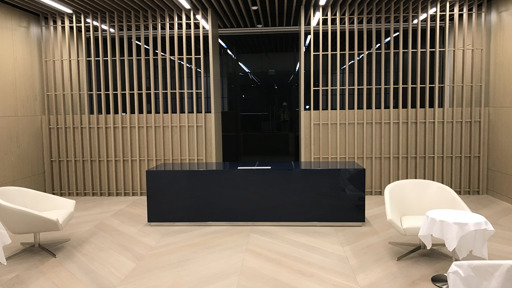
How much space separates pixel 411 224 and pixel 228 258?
85.4 inches

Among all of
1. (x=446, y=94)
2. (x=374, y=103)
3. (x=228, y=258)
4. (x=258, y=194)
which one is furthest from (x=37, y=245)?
(x=446, y=94)

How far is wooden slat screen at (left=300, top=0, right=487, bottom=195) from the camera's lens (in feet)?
26.6

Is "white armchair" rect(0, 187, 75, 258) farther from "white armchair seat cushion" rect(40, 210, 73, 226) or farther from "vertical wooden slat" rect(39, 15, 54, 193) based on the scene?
"vertical wooden slat" rect(39, 15, 54, 193)

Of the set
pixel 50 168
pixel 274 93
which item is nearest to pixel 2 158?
pixel 50 168

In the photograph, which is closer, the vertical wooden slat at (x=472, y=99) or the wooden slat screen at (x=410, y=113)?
the vertical wooden slat at (x=472, y=99)

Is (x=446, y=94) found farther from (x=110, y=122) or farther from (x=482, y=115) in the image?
(x=110, y=122)

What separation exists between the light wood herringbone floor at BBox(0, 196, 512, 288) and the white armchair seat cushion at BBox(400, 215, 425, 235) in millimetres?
369

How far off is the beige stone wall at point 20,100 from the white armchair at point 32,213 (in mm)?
2209

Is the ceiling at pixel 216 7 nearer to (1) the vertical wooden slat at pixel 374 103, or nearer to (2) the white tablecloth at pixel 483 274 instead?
(1) the vertical wooden slat at pixel 374 103

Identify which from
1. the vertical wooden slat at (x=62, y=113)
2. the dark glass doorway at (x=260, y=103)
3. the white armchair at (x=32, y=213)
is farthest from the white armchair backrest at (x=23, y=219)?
the dark glass doorway at (x=260, y=103)

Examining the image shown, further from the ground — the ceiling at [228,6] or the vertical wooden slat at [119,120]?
the ceiling at [228,6]

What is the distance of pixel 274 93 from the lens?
12148 millimetres

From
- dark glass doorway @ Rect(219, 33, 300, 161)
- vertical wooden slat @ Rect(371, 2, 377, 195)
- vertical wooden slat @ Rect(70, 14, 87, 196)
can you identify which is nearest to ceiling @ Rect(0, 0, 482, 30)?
vertical wooden slat @ Rect(371, 2, 377, 195)

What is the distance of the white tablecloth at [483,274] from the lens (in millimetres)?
2672
